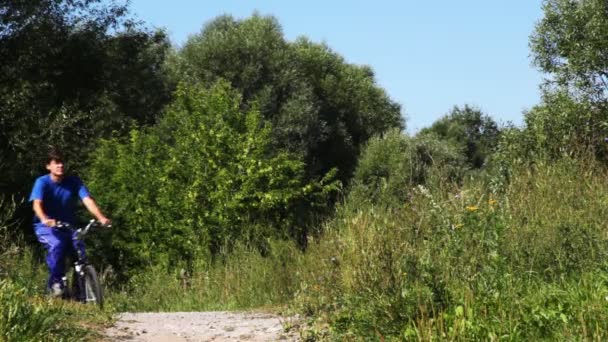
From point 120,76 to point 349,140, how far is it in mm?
17692

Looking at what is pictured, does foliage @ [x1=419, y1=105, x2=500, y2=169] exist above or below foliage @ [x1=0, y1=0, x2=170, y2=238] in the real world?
above

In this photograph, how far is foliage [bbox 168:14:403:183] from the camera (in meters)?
38.5

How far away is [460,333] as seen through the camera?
589 centimetres

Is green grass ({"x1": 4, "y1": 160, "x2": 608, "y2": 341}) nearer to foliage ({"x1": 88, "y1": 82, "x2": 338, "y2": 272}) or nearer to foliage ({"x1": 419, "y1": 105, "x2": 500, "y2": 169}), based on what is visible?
foliage ({"x1": 88, "y1": 82, "x2": 338, "y2": 272})

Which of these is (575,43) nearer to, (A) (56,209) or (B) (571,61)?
(B) (571,61)

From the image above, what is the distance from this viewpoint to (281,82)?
39.2 m

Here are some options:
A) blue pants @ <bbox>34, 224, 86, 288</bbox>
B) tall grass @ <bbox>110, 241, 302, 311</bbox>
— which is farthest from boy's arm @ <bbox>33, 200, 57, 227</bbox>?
tall grass @ <bbox>110, 241, 302, 311</bbox>

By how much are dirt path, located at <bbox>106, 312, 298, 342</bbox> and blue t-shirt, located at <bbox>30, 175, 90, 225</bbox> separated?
1.33 meters

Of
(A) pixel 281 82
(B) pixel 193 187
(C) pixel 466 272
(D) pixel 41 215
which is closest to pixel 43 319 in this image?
(D) pixel 41 215

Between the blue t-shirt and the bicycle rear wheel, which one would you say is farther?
the bicycle rear wheel

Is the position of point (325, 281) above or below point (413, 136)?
below

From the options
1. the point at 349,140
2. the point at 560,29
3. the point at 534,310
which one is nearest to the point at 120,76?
the point at 560,29

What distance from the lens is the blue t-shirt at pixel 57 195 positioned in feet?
30.2

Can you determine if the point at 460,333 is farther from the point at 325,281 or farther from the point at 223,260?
the point at 223,260
